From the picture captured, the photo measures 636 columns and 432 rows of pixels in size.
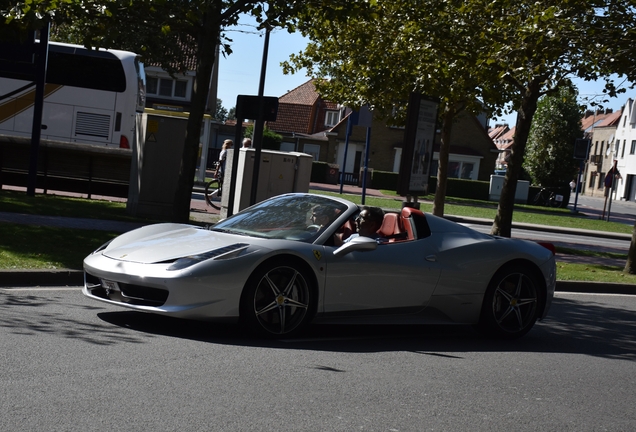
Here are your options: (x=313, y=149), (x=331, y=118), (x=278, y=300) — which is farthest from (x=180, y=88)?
(x=278, y=300)

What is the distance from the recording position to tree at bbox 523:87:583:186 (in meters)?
67.1

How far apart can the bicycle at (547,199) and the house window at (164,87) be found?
2254 cm

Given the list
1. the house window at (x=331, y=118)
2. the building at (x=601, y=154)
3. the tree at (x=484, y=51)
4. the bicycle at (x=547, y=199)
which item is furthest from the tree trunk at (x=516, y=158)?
the building at (x=601, y=154)

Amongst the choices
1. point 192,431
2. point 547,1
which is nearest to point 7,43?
point 547,1

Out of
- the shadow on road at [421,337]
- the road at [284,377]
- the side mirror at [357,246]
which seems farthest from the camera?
the side mirror at [357,246]

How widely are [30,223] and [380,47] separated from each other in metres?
11.0

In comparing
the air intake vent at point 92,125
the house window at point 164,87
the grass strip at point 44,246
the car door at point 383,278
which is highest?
the house window at point 164,87

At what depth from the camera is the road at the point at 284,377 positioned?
5.13 m

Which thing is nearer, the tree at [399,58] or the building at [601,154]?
the tree at [399,58]

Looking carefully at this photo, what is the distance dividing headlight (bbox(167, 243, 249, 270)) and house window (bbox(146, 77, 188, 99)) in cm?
5090

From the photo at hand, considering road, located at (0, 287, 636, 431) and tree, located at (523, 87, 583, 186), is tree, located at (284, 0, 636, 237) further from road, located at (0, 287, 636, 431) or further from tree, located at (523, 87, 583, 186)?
tree, located at (523, 87, 583, 186)

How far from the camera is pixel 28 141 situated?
69.0 feet

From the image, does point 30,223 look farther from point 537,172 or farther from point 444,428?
point 537,172

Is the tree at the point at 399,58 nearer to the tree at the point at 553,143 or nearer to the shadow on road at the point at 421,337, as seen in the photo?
the shadow on road at the point at 421,337
